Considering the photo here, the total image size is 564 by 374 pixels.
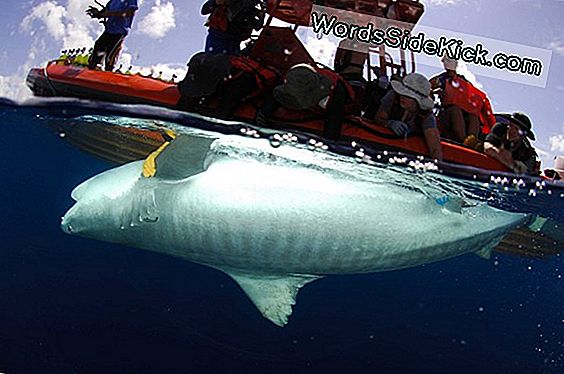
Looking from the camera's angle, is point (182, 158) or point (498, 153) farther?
point (498, 153)

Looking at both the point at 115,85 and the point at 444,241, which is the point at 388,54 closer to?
the point at 444,241

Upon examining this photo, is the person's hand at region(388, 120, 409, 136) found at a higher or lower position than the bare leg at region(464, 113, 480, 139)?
lower

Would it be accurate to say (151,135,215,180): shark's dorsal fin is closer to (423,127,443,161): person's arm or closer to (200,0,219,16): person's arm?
(200,0,219,16): person's arm

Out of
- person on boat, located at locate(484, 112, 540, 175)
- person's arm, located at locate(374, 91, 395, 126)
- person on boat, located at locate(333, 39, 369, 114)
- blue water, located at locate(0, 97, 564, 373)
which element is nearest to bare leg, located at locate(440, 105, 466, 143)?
person on boat, located at locate(484, 112, 540, 175)

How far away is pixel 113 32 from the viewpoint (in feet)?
17.4

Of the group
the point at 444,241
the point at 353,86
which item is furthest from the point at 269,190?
the point at 444,241

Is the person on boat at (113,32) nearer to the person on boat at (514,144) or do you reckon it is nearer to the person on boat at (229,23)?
the person on boat at (229,23)

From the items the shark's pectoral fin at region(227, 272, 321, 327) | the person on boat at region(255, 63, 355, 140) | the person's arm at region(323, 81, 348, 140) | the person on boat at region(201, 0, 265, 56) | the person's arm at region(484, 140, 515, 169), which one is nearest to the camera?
the shark's pectoral fin at region(227, 272, 321, 327)

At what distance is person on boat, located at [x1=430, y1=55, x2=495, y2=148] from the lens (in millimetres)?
5266

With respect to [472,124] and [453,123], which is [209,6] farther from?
[472,124]

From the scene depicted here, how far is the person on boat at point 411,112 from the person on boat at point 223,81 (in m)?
1.14

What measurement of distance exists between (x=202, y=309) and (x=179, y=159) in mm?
12932

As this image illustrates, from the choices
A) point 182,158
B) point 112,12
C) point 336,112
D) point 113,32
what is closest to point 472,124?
point 336,112

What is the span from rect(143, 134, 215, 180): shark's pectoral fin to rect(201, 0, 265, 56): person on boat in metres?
1.03
